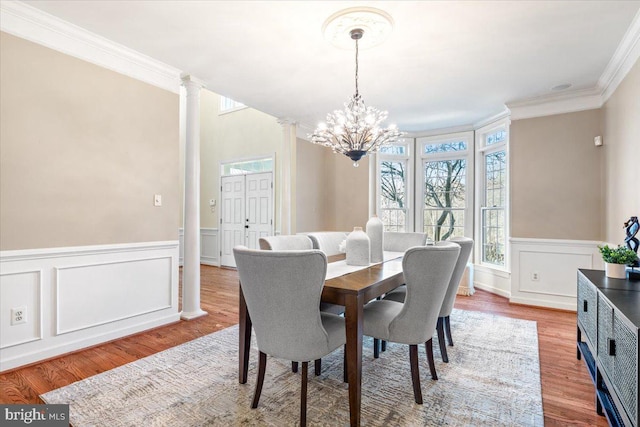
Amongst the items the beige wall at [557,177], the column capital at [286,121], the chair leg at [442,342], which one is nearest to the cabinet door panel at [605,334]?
the chair leg at [442,342]

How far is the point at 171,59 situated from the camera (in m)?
3.12

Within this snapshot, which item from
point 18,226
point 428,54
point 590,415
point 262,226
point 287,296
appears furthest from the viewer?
point 262,226

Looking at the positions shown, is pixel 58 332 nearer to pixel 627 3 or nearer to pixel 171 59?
pixel 171 59

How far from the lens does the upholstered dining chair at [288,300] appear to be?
1.56 m

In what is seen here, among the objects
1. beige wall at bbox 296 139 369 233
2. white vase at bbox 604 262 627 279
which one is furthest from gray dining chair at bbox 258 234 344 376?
beige wall at bbox 296 139 369 233

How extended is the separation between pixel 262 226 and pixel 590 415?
503cm

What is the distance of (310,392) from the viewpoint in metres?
2.07

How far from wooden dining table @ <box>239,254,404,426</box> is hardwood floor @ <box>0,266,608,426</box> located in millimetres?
1095

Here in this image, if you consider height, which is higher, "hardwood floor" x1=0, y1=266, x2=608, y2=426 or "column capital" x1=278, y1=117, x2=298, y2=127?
"column capital" x1=278, y1=117, x2=298, y2=127

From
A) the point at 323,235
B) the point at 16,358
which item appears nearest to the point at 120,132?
the point at 16,358

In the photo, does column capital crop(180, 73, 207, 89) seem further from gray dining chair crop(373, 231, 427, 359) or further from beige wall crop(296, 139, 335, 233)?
gray dining chair crop(373, 231, 427, 359)

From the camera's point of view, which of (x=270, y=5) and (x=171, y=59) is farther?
(x=171, y=59)

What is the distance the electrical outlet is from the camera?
2.35 m

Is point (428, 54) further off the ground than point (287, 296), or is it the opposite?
point (428, 54)
